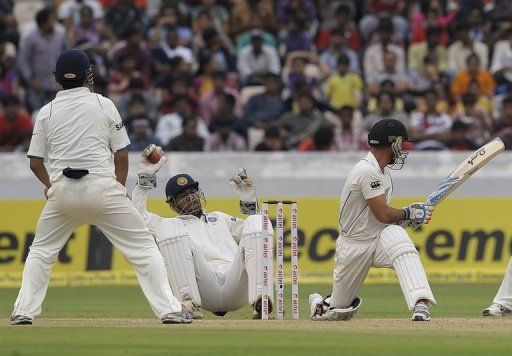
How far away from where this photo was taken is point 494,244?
1686 centimetres

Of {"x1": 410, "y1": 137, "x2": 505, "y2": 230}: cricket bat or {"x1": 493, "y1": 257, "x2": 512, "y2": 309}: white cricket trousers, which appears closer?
{"x1": 410, "y1": 137, "x2": 505, "y2": 230}: cricket bat

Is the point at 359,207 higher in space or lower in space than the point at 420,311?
higher

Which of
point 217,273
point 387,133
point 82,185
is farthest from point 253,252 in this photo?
point 82,185

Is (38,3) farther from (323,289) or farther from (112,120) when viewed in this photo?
(112,120)

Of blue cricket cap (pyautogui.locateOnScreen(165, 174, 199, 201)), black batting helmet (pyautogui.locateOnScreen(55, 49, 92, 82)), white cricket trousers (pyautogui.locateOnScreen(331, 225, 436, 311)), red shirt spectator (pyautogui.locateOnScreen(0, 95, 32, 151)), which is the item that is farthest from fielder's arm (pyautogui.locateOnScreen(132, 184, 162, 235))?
red shirt spectator (pyautogui.locateOnScreen(0, 95, 32, 151))

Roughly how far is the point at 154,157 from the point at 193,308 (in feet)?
4.31

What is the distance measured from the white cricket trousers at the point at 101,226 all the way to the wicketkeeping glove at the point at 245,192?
5.42 ft

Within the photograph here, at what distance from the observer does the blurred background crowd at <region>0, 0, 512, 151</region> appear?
19.3 m

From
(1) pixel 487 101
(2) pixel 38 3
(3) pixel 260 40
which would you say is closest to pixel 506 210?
(1) pixel 487 101

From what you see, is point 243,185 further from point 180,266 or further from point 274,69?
point 274,69

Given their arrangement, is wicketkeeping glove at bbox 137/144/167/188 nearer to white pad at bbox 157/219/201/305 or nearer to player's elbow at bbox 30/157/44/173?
white pad at bbox 157/219/201/305

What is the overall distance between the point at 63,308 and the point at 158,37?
31.5ft

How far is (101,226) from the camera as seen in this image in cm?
988

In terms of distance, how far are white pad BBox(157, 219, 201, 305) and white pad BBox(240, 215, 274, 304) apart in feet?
1.65
